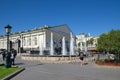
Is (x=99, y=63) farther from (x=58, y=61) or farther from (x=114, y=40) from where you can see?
(x=58, y=61)

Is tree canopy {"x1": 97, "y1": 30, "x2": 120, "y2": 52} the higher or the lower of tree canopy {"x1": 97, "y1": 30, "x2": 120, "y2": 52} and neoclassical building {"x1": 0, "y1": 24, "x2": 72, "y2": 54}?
the lower

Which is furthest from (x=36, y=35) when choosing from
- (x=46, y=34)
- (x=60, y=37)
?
(x=60, y=37)

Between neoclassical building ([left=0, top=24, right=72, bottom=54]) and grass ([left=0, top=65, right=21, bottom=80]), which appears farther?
neoclassical building ([left=0, top=24, right=72, bottom=54])

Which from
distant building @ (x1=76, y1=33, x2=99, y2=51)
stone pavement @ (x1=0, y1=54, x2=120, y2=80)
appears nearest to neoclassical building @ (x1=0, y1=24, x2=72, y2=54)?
distant building @ (x1=76, y1=33, x2=99, y2=51)

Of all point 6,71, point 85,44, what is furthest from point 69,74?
point 85,44

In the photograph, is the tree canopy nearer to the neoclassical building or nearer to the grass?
the grass

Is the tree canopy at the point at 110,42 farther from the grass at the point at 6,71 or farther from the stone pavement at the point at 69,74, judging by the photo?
the grass at the point at 6,71

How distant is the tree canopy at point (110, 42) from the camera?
2481 centimetres

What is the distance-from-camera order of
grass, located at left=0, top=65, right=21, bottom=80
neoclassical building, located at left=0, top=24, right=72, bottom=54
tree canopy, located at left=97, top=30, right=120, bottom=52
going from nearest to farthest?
Answer: grass, located at left=0, top=65, right=21, bottom=80
tree canopy, located at left=97, top=30, right=120, bottom=52
neoclassical building, located at left=0, top=24, right=72, bottom=54

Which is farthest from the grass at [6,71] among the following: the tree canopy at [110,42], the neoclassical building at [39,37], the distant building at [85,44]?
the neoclassical building at [39,37]

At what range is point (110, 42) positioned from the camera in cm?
2511

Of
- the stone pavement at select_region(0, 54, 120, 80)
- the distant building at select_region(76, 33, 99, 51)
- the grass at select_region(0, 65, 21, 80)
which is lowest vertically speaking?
the stone pavement at select_region(0, 54, 120, 80)

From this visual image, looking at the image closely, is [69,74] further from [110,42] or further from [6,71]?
[110,42]

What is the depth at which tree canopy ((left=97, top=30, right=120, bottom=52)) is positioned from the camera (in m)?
24.8
